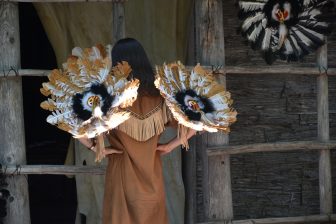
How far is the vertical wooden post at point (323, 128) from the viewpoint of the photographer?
17.6 ft

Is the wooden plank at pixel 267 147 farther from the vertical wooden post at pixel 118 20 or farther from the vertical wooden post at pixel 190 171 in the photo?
the vertical wooden post at pixel 118 20

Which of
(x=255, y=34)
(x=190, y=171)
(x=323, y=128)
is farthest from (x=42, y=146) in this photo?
(x=323, y=128)

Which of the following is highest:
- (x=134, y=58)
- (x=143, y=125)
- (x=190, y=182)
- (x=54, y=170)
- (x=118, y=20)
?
(x=118, y=20)

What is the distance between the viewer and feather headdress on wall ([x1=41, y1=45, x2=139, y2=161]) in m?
4.02

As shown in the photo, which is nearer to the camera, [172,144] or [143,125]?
[143,125]

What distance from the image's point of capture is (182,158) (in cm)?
571

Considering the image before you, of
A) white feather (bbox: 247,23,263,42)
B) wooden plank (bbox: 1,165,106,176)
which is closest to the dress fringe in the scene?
wooden plank (bbox: 1,165,106,176)

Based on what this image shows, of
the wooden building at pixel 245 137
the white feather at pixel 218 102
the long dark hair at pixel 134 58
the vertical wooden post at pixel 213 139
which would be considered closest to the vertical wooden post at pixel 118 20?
the wooden building at pixel 245 137

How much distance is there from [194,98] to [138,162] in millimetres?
468

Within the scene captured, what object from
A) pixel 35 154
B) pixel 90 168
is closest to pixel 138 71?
pixel 90 168

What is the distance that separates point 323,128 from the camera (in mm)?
5395

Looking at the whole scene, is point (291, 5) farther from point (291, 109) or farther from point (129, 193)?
point (129, 193)

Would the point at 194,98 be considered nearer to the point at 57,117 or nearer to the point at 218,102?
the point at 218,102

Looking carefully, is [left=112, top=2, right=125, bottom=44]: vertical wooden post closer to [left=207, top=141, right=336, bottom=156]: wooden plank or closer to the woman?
the woman
